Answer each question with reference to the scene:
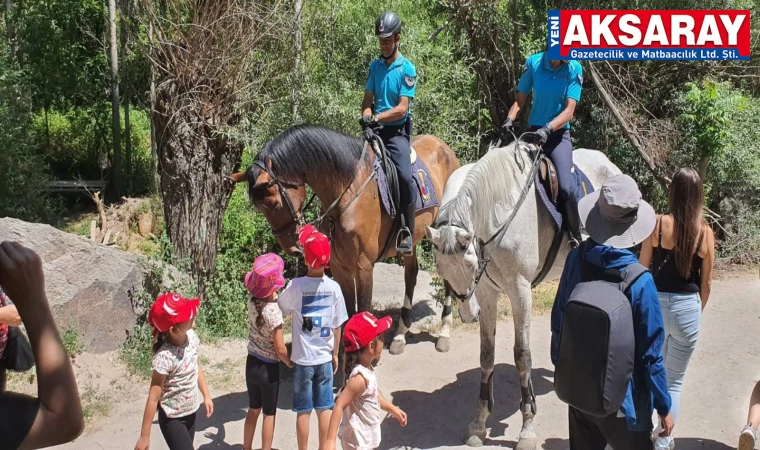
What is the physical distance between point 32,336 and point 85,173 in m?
17.1

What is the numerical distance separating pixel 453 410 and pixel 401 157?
2394 mm

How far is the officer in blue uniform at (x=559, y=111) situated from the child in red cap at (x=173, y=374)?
10.3 feet

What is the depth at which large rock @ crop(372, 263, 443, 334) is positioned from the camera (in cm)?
787

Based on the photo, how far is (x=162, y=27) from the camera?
23.8 ft

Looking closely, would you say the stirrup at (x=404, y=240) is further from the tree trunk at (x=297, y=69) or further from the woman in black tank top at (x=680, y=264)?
the tree trunk at (x=297, y=69)

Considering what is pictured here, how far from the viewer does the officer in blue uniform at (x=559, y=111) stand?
5.49m

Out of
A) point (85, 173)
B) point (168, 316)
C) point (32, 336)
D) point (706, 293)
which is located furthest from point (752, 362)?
point (85, 173)

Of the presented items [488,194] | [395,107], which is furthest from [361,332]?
[395,107]

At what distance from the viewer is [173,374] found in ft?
13.2

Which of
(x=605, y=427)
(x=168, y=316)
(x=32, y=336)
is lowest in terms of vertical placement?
(x=605, y=427)

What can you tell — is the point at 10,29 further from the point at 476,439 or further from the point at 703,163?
the point at 703,163

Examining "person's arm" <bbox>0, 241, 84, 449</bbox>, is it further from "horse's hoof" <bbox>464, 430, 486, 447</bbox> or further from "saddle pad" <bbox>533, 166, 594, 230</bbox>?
"saddle pad" <bbox>533, 166, 594, 230</bbox>

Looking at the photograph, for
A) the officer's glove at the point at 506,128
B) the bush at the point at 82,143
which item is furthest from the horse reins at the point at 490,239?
the bush at the point at 82,143

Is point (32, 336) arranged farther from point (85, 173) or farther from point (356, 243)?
point (85, 173)
